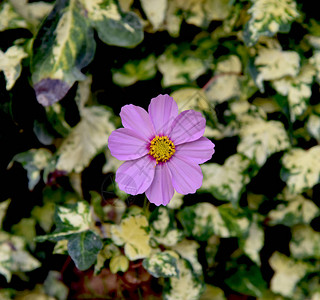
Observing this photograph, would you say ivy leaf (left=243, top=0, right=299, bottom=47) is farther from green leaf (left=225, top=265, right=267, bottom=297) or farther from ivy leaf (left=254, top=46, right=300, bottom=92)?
green leaf (left=225, top=265, right=267, bottom=297)

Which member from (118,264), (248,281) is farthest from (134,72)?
(248,281)

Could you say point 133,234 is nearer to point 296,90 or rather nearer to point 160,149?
point 160,149

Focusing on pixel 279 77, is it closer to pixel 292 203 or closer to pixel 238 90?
pixel 238 90

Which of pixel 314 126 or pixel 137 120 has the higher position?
pixel 137 120

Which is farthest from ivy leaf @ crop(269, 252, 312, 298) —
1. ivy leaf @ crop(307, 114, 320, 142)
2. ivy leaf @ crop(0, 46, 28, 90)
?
ivy leaf @ crop(0, 46, 28, 90)

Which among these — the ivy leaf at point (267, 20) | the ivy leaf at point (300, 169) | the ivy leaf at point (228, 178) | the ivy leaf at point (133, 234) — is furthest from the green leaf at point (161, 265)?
the ivy leaf at point (267, 20)

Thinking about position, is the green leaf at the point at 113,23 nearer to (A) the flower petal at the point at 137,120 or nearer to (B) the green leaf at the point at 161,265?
(A) the flower petal at the point at 137,120
